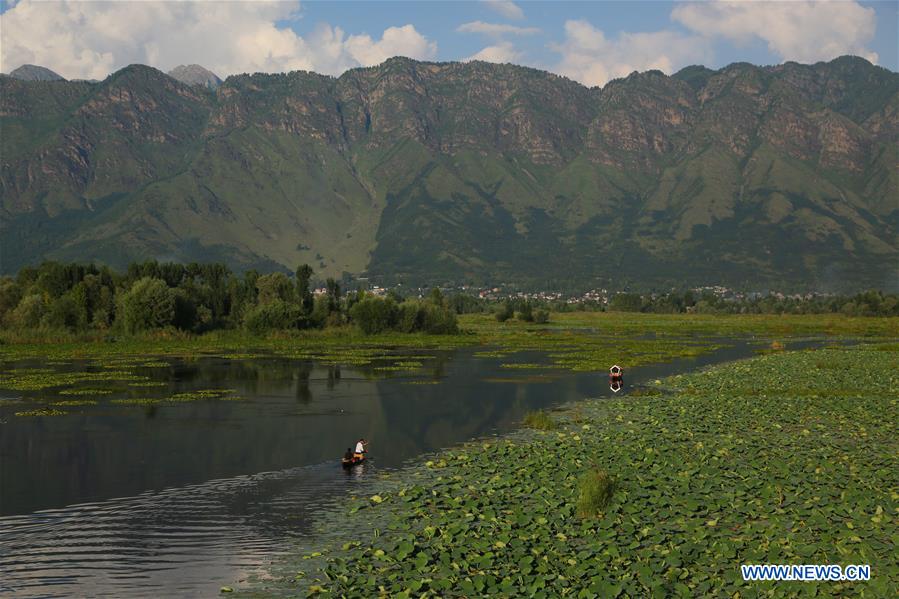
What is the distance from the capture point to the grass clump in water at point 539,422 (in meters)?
47.8

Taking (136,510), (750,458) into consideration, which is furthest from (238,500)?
(750,458)

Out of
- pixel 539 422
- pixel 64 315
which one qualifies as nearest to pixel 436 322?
pixel 64 315

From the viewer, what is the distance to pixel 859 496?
93.7ft

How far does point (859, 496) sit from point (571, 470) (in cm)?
1074

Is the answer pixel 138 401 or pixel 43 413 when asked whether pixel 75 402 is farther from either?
pixel 43 413

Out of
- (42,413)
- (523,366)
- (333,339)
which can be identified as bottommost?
(523,366)

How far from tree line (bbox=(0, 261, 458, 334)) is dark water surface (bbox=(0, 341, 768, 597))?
57.2 meters

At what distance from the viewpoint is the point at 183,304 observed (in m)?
133

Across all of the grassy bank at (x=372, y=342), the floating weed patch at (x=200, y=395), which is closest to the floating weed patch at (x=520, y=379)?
the grassy bank at (x=372, y=342)

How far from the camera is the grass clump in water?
47.8 m

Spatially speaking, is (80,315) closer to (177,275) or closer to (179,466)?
(177,275)

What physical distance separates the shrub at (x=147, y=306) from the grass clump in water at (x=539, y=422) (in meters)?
91.4

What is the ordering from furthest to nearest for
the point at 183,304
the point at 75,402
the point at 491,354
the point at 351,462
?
1. the point at 183,304
2. the point at 491,354
3. the point at 75,402
4. the point at 351,462

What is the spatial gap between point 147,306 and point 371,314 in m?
39.8
